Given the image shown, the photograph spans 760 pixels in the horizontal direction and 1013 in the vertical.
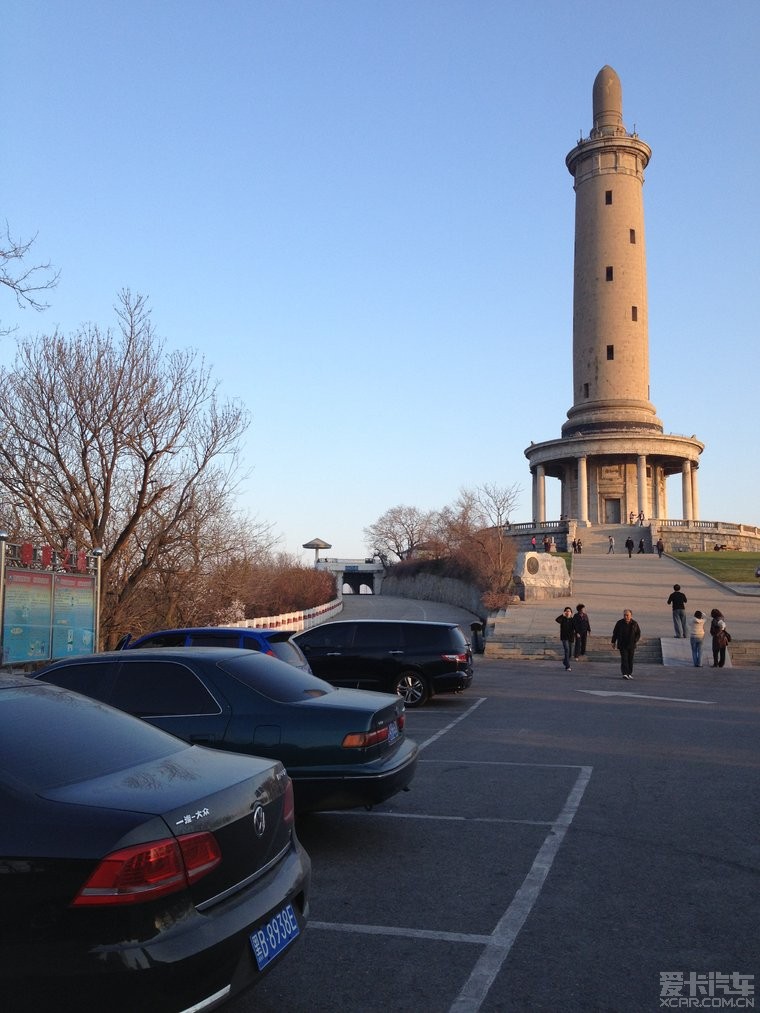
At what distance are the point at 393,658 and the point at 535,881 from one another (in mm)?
10327

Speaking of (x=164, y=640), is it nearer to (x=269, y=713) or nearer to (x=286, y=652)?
(x=286, y=652)

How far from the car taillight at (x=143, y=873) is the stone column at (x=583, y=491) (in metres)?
62.9

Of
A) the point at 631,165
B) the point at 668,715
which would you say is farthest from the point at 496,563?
the point at 631,165

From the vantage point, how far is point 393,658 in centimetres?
1631

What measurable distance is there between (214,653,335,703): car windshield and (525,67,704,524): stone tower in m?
59.5

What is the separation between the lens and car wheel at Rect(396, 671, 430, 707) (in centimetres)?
1633

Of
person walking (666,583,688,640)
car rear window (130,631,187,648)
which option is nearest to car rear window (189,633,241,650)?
car rear window (130,631,187,648)

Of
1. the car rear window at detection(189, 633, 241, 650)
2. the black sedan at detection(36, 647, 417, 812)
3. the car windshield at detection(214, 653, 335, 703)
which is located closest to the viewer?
the black sedan at detection(36, 647, 417, 812)

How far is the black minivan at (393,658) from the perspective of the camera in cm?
1625

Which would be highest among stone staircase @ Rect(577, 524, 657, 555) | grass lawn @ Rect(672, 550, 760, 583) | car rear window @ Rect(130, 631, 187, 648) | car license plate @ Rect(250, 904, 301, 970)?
→ stone staircase @ Rect(577, 524, 657, 555)

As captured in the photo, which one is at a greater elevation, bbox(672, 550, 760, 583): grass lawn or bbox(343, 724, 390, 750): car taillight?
bbox(672, 550, 760, 583): grass lawn

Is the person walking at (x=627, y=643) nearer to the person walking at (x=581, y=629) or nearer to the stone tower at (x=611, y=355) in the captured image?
the person walking at (x=581, y=629)

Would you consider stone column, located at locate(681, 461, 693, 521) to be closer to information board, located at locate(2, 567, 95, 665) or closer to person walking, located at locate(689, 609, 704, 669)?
person walking, located at locate(689, 609, 704, 669)

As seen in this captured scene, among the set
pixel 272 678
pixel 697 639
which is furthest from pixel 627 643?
pixel 272 678
